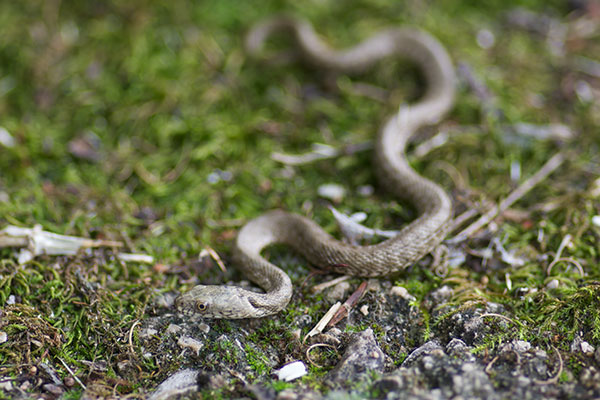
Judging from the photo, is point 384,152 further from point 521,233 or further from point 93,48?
point 93,48

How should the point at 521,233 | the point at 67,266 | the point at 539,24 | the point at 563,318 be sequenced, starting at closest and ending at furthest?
the point at 563,318, the point at 67,266, the point at 521,233, the point at 539,24

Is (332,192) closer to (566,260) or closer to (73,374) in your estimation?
(566,260)

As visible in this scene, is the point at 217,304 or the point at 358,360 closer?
the point at 358,360

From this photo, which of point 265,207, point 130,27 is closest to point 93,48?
point 130,27

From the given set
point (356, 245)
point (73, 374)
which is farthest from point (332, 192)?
point (73, 374)

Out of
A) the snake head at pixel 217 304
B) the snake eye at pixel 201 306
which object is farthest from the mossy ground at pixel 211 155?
the snake eye at pixel 201 306

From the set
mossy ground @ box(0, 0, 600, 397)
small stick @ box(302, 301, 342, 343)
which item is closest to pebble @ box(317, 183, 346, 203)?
mossy ground @ box(0, 0, 600, 397)
